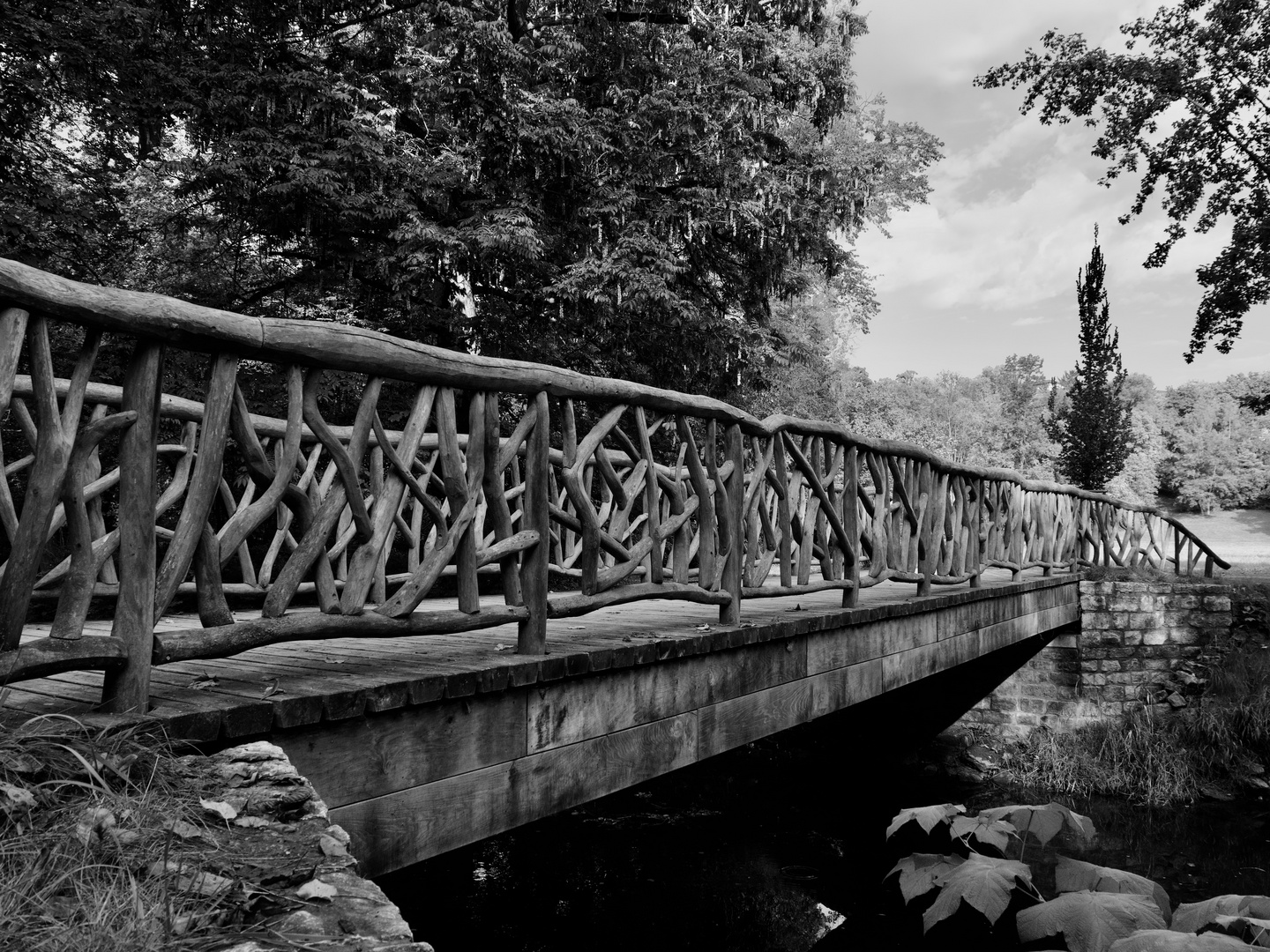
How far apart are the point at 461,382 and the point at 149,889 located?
1.88 m

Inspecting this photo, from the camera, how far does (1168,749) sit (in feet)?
35.8

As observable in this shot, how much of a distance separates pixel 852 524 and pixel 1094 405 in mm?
12667

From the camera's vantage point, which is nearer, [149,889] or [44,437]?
[149,889]

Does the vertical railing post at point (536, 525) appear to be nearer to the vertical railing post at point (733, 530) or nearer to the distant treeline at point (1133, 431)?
the vertical railing post at point (733, 530)


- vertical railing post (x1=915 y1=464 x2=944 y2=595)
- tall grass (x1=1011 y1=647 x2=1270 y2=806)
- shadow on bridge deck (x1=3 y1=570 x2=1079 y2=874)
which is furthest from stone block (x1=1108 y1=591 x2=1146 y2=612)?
shadow on bridge deck (x1=3 y1=570 x2=1079 y2=874)

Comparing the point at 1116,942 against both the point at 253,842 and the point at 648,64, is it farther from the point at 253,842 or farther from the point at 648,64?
the point at 648,64

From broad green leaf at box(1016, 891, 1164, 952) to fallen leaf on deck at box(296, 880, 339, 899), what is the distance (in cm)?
168

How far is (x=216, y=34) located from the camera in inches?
430

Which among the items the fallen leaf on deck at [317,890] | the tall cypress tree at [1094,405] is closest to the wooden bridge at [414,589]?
the fallen leaf on deck at [317,890]

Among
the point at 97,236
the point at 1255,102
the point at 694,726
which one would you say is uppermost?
the point at 1255,102

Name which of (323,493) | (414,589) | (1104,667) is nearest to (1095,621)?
(1104,667)

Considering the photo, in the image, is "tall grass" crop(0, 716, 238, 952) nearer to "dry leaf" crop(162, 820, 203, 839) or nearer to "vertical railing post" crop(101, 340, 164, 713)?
"dry leaf" crop(162, 820, 203, 839)

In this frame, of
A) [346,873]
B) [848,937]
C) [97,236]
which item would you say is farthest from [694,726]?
[97,236]

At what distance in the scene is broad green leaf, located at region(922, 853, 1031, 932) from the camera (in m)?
2.42
